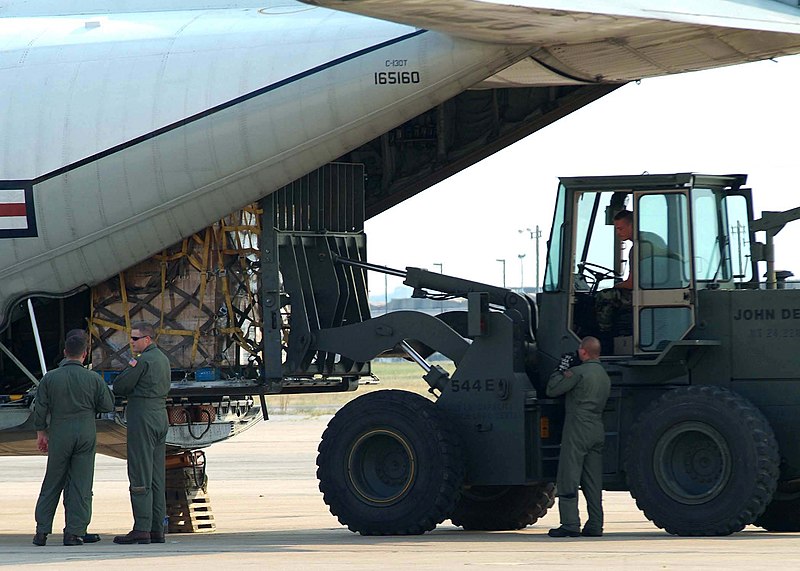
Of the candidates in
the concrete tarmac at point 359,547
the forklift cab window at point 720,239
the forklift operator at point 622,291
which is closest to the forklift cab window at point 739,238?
the forklift cab window at point 720,239

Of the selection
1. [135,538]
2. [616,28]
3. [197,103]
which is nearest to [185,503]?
[135,538]

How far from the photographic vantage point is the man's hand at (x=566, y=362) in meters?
13.2

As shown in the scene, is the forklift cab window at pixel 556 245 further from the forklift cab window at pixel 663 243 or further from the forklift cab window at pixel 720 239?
the forklift cab window at pixel 720 239

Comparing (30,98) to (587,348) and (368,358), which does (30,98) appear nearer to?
(368,358)

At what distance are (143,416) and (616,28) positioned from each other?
494 centimetres

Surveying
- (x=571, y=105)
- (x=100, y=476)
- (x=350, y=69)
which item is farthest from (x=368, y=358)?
(x=100, y=476)

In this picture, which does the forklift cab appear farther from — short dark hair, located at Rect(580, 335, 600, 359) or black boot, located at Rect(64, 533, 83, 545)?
black boot, located at Rect(64, 533, 83, 545)

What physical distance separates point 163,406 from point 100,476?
14383 millimetres

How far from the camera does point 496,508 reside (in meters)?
14.8

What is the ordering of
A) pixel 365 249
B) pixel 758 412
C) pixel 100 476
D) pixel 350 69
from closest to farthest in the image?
pixel 758 412 → pixel 350 69 → pixel 365 249 → pixel 100 476

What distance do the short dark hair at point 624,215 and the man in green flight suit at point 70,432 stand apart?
15.0ft

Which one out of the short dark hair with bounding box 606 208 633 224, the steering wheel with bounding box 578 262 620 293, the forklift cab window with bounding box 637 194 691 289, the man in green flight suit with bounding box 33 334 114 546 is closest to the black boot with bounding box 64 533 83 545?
the man in green flight suit with bounding box 33 334 114 546

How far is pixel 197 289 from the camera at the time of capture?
14586 millimetres

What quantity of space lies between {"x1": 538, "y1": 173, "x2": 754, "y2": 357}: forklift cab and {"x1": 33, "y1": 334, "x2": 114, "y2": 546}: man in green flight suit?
4.00 m
